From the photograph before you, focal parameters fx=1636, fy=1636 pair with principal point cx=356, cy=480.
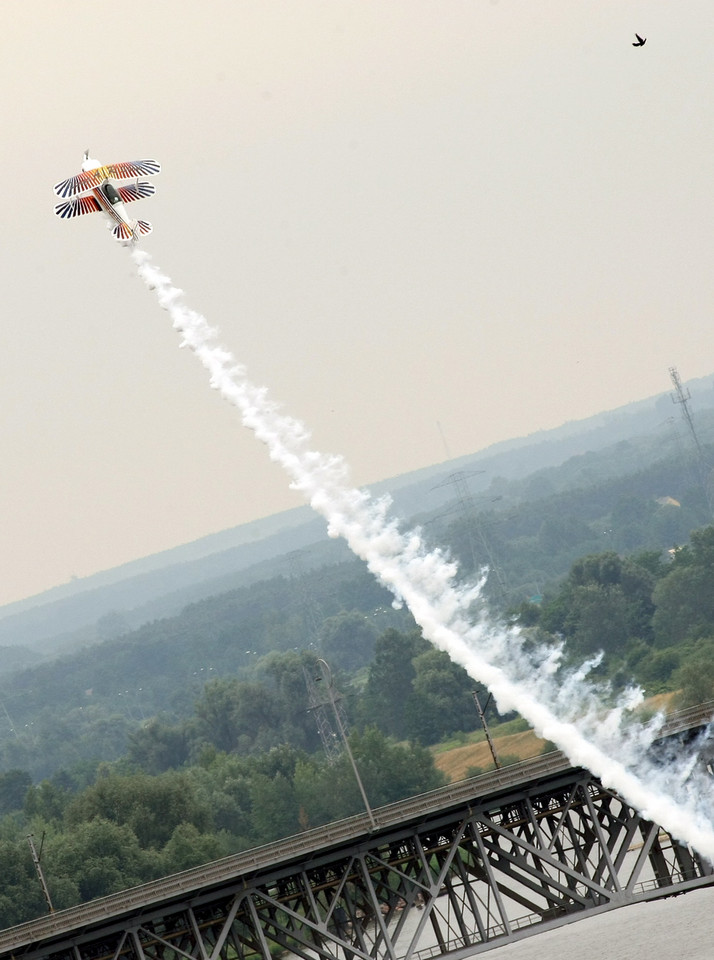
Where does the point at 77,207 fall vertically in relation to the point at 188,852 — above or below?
above

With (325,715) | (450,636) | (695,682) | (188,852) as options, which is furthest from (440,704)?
(450,636)

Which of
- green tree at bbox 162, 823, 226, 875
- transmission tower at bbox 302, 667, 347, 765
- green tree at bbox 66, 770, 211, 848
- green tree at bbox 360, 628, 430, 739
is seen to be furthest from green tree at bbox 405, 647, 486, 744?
green tree at bbox 162, 823, 226, 875

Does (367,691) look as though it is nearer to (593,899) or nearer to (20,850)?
(20,850)

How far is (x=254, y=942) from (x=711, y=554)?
355 feet

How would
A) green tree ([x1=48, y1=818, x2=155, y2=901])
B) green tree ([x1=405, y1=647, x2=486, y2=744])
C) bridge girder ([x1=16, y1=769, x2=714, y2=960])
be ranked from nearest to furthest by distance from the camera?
bridge girder ([x1=16, y1=769, x2=714, y2=960]) < green tree ([x1=48, y1=818, x2=155, y2=901]) < green tree ([x1=405, y1=647, x2=486, y2=744])

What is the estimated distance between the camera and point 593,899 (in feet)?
226

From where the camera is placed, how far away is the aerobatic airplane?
239ft

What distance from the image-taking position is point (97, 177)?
7306 cm

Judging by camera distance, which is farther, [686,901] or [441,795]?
[686,901]

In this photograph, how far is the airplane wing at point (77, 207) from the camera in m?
73.6

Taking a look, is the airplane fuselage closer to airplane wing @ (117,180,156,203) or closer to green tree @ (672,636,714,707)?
airplane wing @ (117,180,156,203)

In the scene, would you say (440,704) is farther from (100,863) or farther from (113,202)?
(113,202)

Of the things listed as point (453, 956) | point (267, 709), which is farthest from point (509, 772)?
point (267, 709)

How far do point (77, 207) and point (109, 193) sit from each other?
2.28 m
